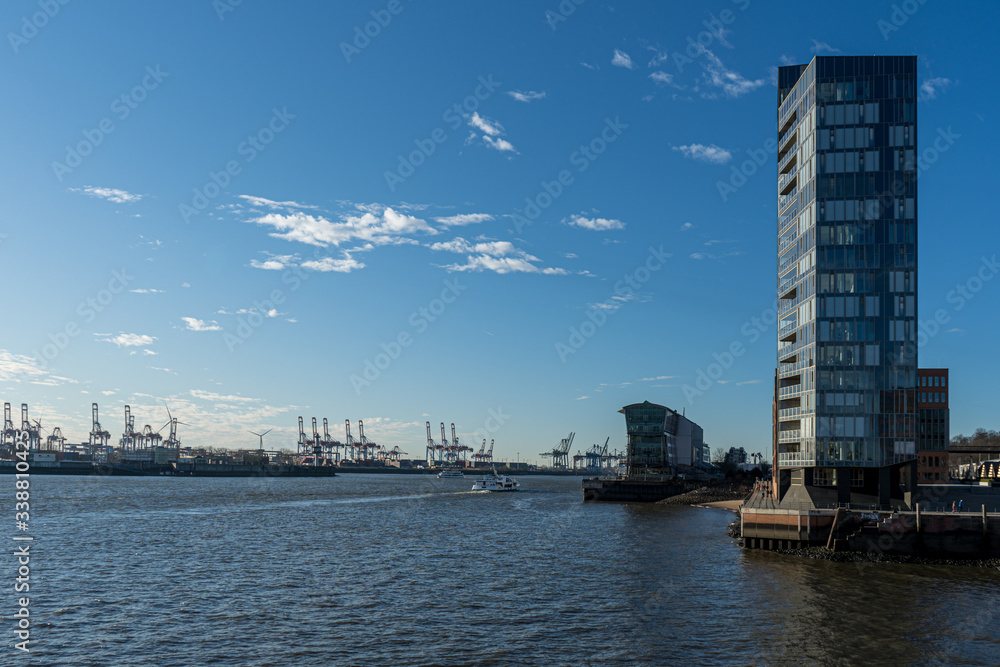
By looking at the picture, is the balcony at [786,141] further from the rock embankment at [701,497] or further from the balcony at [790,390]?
the rock embankment at [701,497]

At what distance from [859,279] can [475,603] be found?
62.1 meters

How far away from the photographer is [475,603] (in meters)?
43.8

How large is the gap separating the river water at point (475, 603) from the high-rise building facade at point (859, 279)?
1992 centimetres

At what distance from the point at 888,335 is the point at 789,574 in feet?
134

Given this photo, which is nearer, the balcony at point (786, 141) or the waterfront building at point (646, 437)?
the balcony at point (786, 141)

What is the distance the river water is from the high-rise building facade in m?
19.9

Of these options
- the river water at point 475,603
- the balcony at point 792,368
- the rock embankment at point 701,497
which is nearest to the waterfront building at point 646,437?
the rock embankment at point 701,497

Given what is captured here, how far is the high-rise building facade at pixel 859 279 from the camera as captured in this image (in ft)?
272

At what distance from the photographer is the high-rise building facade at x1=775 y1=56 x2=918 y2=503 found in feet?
272

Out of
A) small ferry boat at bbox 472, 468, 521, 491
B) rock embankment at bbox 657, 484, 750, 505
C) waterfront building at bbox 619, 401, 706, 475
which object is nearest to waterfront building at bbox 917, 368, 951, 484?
rock embankment at bbox 657, 484, 750, 505

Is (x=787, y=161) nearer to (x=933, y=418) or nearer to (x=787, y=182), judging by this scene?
(x=787, y=182)

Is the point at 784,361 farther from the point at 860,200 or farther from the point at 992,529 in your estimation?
the point at 992,529

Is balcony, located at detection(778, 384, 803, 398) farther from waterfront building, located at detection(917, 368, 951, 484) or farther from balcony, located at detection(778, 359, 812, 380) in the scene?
waterfront building, located at detection(917, 368, 951, 484)

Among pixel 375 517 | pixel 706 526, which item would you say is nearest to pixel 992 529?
pixel 706 526
